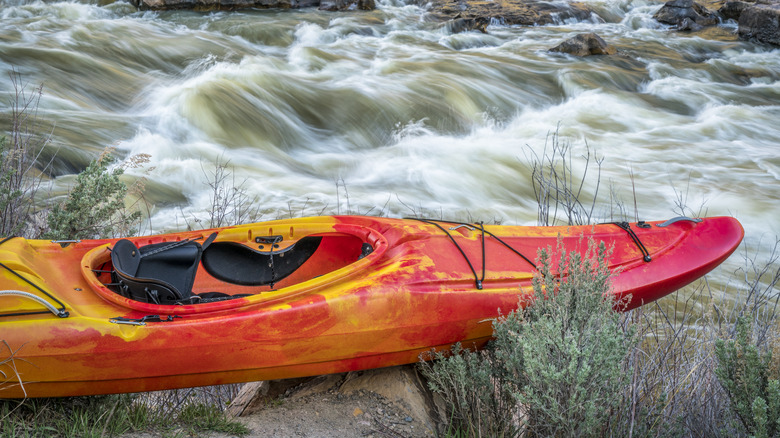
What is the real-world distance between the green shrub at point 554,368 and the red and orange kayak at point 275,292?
28cm

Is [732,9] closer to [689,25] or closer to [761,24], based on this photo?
[689,25]

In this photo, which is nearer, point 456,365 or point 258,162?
point 456,365

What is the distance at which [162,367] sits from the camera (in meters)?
2.47

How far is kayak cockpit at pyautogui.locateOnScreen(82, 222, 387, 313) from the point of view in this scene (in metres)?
2.90

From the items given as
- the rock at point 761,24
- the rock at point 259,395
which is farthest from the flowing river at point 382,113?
the rock at point 259,395

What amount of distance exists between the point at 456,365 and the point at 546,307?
0.43m

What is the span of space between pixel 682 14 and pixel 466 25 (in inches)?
210

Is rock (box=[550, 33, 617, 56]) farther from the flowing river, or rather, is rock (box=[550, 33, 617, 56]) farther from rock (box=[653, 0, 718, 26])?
rock (box=[653, 0, 718, 26])

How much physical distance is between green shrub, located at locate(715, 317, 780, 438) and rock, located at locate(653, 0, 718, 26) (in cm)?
1335

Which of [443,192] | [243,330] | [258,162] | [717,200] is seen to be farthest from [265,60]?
[243,330]

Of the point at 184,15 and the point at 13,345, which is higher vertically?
the point at 184,15

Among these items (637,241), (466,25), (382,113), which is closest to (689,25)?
(466,25)

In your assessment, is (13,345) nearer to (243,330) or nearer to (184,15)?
(243,330)

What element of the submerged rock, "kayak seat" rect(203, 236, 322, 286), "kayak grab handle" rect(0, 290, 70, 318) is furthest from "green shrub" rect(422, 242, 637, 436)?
the submerged rock
